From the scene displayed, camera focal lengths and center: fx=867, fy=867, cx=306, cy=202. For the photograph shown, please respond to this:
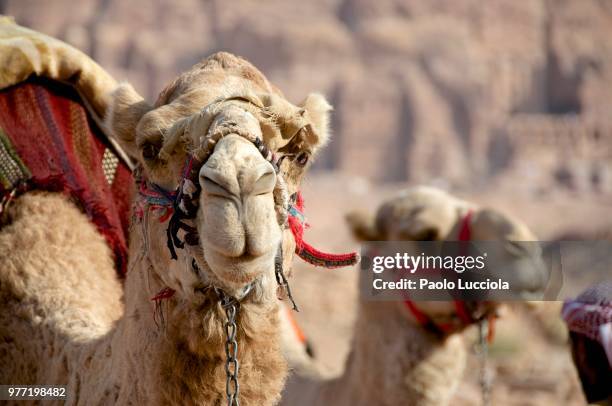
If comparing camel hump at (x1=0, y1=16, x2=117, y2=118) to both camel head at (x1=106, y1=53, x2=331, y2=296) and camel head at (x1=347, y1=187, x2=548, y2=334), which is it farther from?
camel head at (x1=347, y1=187, x2=548, y2=334)

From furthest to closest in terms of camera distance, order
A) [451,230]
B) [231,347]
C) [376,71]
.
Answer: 1. [376,71]
2. [451,230]
3. [231,347]

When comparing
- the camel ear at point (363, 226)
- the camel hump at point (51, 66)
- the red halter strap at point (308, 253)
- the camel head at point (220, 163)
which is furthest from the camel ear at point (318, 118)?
the camel ear at point (363, 226)

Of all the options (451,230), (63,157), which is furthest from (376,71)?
(63,157)

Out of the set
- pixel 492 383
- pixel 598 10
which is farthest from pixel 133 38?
pixel 492 383

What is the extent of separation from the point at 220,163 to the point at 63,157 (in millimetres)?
1692

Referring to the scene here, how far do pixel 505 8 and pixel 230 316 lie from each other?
187 feet

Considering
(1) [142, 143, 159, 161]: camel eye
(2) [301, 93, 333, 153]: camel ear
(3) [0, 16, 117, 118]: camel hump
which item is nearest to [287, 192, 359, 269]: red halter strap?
(2) [301, 93, 333, 153]: camel ear

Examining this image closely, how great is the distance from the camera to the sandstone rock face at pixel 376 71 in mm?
48219

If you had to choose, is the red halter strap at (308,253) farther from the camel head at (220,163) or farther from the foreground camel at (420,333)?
the foreground camel at (420,333)

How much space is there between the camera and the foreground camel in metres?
3.82

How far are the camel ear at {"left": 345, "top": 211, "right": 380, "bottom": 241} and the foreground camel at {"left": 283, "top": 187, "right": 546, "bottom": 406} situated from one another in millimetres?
207

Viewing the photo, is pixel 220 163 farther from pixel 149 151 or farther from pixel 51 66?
pixel 51 66

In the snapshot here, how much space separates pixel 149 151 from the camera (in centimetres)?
227

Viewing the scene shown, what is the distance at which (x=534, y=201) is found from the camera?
34031mm
